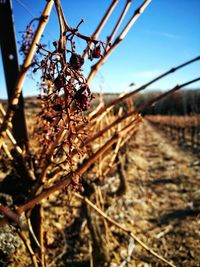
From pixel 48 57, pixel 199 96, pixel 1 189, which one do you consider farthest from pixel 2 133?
pixel 199 96

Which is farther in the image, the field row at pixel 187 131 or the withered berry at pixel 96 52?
the field row at pixel 187 131

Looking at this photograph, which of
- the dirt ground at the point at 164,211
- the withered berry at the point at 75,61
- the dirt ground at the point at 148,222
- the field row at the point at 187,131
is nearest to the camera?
the withered berry at the point at 75,61

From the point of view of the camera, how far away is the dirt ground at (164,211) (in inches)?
169

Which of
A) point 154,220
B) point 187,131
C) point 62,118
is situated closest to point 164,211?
point 154,220

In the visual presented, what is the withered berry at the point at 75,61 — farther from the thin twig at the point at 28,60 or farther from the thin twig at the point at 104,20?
the thin twig at the point at 104,20

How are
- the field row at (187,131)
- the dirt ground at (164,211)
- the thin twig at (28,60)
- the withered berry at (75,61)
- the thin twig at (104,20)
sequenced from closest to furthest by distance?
the withered berry at (75,61)
the thin twig at (28,60)
the thin twig at (104,20)
the dirt ground at (164,211)
the field row at (187,131)

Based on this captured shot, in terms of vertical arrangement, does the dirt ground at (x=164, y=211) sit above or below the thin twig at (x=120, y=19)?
below

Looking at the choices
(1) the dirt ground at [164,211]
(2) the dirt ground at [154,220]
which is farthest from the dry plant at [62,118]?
(1) the dirt ground at [164,211]

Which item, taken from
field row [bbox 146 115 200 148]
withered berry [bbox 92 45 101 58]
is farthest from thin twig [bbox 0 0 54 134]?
field row [bbox 146 115 200 148]

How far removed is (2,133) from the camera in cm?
143

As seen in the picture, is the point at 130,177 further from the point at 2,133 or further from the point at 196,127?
the point at 196,127

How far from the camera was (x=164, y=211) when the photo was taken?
6195 mm

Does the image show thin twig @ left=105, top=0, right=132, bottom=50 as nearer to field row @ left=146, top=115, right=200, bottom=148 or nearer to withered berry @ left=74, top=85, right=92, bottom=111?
withered berry @ left=74, top=85, right=92, bottom=111

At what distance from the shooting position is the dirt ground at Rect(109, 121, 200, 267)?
14.1ft
